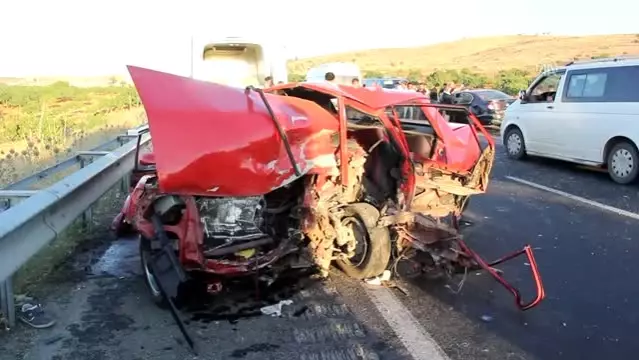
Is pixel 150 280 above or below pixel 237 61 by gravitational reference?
below

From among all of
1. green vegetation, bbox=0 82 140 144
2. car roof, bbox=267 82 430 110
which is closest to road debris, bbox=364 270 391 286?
car roof, bbox=267 82 430 110

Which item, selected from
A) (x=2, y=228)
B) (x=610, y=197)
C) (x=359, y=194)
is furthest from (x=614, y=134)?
(x=2, y=228)

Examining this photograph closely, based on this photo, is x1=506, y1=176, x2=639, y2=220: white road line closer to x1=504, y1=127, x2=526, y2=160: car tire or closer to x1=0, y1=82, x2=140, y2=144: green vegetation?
x1=504, y1=127, x2=526, y2=160: car tire

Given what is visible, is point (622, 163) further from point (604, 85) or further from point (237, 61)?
point (237, 61)

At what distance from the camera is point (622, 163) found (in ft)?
33.7

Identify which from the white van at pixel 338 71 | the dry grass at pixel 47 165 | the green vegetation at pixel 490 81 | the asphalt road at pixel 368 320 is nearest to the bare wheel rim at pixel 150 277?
the asphalt road at pixel 368 320

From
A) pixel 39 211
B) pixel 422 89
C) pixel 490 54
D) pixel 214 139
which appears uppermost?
pixel 214 139

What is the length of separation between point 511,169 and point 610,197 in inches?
113

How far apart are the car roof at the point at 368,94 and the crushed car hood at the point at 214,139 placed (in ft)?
2.41

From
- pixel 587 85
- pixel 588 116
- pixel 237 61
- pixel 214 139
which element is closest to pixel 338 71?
pixel 237 61

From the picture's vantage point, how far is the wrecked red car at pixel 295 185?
4.68 metres

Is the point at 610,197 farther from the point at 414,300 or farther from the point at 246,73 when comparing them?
the point at 246,73

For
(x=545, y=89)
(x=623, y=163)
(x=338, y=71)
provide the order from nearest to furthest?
(x=623, y=163), (x=545, y=89), (x=338, y=71)

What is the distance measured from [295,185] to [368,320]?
1452 millimetres
